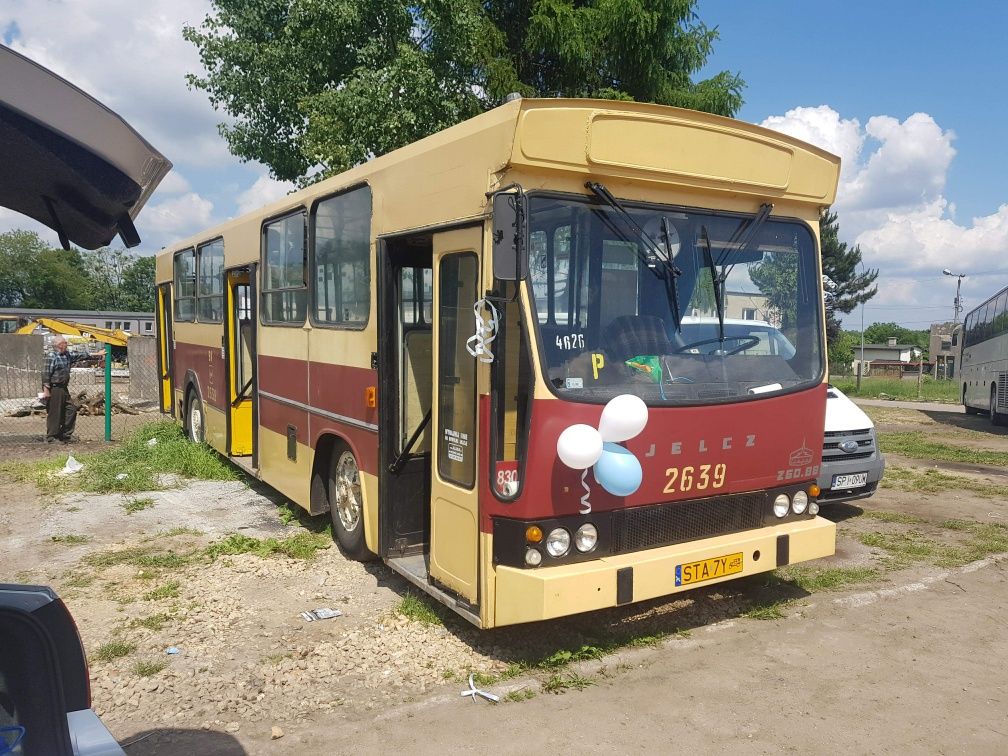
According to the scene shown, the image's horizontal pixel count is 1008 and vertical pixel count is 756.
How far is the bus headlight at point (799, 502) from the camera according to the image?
205 inches

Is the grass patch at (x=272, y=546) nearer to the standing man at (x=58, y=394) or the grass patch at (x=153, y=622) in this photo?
the grass patch at (x=153, y=622)

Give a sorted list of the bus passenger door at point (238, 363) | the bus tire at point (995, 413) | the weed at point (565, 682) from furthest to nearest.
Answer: the bus tire at point (995, 413)
the bus passenger door at point (238, 363)
the weed at point (565, 682)

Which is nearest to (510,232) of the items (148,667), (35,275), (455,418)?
(455,418)

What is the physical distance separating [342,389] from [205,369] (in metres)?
4.95

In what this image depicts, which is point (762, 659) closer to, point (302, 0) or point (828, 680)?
point (828, 680)

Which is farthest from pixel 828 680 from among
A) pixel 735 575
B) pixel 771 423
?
pixel 771 423

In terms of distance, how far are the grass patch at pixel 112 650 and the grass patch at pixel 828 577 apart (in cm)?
468

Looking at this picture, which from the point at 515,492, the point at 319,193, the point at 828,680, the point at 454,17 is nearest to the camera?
the point at 515,492

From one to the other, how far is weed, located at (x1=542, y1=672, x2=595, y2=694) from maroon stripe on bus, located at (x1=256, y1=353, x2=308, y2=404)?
3515 millimetres

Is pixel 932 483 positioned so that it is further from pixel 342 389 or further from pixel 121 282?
pixel 121 282

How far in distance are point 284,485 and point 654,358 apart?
14.2 feet

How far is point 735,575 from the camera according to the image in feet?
15.8

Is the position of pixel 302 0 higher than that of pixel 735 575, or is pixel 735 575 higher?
pixel 302 0

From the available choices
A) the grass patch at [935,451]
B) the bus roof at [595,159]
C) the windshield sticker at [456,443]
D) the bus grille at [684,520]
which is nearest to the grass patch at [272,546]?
the windshield sticker at [456,443]
